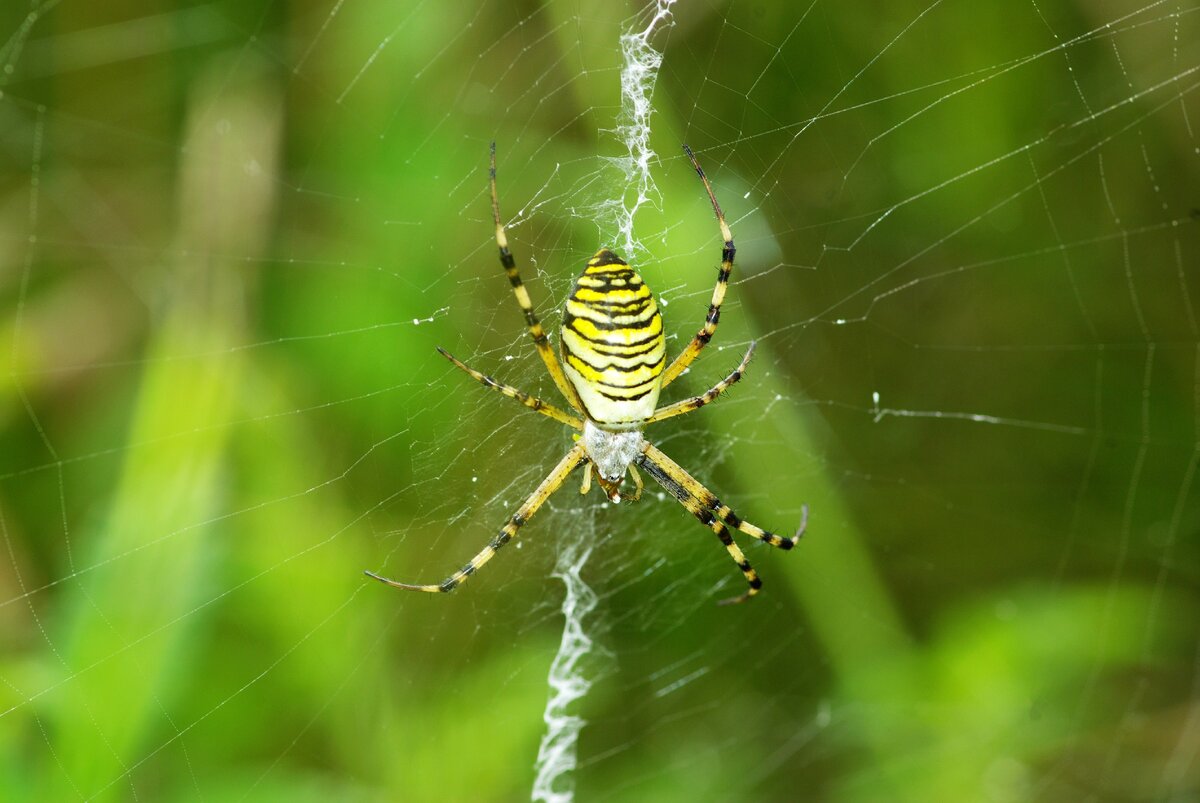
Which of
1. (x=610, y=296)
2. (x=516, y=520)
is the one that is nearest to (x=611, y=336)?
(x=610, y=296)

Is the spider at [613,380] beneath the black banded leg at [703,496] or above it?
above

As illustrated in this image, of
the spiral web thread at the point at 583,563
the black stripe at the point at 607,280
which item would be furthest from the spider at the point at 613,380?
the spiral web thread at the point at 583,563

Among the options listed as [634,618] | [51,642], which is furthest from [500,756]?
[51,642]

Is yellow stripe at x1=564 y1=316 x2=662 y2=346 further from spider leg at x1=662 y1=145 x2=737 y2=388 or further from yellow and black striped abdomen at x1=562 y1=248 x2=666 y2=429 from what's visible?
spider leg at x1=662 y1=145 x2=737 y2=388

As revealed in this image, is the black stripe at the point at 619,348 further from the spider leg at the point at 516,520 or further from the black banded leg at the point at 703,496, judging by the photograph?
the black banded leg at the point at 703,496

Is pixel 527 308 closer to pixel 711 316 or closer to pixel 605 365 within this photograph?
pixel 605 365

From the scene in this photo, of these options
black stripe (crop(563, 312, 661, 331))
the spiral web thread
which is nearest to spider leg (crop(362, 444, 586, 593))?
the spiral web thread
